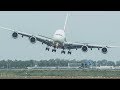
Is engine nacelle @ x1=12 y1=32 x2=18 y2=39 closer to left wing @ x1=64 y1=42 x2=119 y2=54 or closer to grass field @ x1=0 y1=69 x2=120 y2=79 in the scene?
grass field @ x1=0 y1=69 x2=120 y2=79

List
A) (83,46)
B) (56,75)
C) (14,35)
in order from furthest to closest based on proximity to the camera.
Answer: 1. (83,46)
2. (14,35)
3. (56,75)

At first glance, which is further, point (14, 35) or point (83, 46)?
point (83, 46)

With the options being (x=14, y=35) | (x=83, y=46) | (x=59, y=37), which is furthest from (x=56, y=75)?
(x=59, y=37)

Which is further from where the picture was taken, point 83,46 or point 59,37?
point 59,37

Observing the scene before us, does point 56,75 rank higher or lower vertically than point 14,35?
lower

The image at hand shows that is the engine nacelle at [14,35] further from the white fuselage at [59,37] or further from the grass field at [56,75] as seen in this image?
the white fuselage at [59,37]

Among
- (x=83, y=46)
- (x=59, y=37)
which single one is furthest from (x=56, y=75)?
(x=59, y=37)

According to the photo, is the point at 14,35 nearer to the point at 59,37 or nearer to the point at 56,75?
the point at 56,75

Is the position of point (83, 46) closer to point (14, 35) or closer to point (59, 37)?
point (59, 37)

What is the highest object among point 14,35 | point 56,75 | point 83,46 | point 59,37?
point 59,37

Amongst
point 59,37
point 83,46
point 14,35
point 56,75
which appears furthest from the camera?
point 59,37
